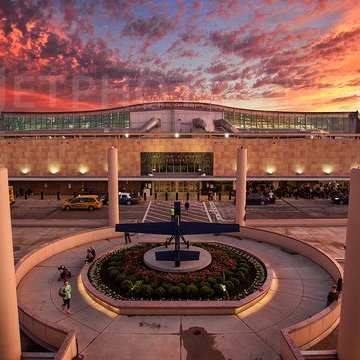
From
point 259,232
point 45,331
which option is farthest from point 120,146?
point 45,331

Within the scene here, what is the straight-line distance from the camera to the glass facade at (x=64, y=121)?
71.1m

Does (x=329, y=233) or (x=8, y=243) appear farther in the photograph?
(x=329, y=233)

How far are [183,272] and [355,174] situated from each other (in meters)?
10.1

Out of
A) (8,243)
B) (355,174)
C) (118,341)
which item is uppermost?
(355,174)

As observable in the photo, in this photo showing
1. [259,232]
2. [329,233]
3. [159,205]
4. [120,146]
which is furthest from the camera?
[120,146]

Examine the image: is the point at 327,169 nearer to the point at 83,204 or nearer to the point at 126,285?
the point at 83,204

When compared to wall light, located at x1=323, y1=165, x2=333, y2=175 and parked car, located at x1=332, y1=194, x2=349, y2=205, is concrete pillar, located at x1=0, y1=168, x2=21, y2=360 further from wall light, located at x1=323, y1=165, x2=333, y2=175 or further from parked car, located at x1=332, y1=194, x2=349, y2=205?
wall light, located at x1=323, y1=165, x2=333, y2=175

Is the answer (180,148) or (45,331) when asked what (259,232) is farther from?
(180,148)

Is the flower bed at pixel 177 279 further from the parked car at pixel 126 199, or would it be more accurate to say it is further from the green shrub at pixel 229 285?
the parked car at pixel 126 199

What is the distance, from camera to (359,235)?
9312 mm

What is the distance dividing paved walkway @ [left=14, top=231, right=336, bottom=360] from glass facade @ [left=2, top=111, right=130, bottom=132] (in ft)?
185

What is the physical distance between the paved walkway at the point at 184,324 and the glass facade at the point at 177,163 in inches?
1176

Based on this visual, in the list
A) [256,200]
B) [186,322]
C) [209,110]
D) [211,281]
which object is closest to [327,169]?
[256,200]

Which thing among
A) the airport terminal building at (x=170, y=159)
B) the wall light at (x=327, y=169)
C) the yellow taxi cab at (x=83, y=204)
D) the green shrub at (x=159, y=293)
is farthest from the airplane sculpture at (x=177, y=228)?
the wall light at (x=327, y=169)
